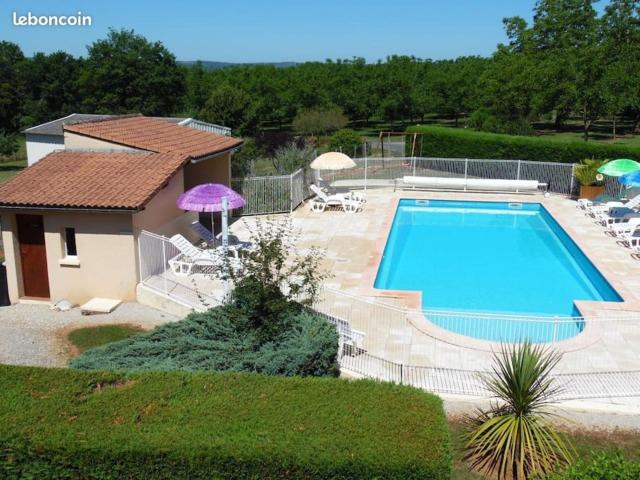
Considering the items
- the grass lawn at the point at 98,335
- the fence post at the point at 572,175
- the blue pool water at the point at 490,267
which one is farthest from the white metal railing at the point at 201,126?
the fence post at the point at 572,175

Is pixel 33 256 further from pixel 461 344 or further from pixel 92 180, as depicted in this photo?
pixel 461 344

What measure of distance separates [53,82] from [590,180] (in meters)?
66.8

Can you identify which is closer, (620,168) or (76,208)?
(76,208)

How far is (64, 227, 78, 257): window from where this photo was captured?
1568 cm

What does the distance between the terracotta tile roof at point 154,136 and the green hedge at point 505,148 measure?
15279 mm

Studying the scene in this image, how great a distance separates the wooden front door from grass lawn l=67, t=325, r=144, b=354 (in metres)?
2.90

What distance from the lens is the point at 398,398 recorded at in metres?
7.73

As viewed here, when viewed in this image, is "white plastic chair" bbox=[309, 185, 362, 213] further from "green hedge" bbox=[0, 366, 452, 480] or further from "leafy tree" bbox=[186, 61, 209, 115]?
"leafy tree" bbox=[186, 61, 209, 115]

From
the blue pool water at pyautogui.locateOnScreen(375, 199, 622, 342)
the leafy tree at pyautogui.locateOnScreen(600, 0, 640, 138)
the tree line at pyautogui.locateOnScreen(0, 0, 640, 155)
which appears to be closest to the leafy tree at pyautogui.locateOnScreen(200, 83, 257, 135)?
the tree line at pyautogui.locateOnScreen(0, 0, 640, 155)

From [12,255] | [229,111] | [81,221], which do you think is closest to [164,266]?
[81,221]

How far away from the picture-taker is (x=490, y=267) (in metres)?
20.0

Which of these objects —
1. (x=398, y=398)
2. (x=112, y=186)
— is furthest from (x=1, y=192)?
(x=398, y=398)

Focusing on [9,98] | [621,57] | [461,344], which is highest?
[621,57]

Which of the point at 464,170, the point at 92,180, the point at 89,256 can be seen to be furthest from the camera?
the point at 464,170
